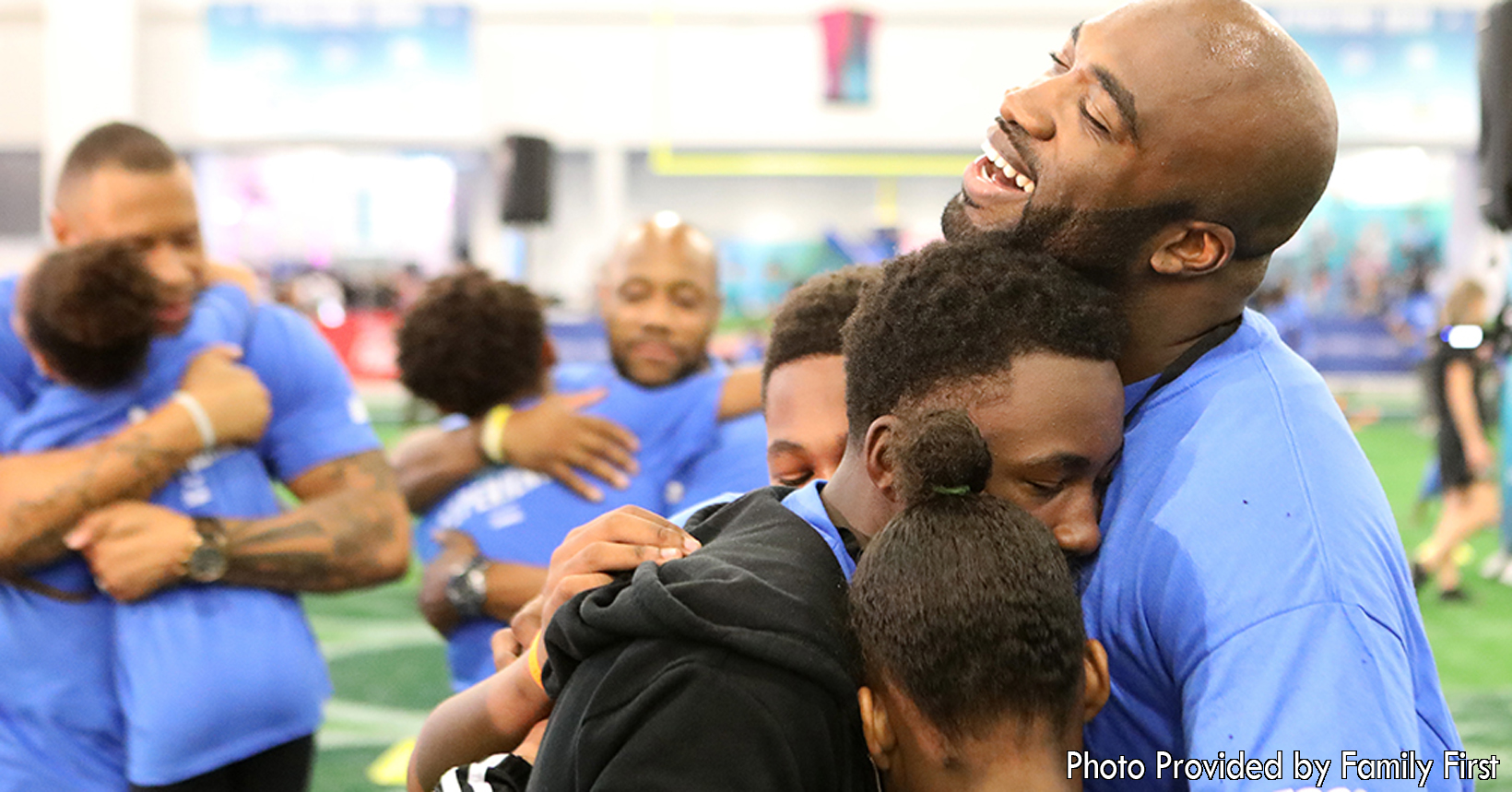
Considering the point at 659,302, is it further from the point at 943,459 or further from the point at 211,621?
the point at 943,459

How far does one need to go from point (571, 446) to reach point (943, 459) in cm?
191

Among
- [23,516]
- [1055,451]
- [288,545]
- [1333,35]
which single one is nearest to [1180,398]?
[1055,451]

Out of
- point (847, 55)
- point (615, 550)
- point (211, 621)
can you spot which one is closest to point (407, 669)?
point (211, 621)

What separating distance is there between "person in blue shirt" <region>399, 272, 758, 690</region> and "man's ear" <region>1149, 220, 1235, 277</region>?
5.88 feet

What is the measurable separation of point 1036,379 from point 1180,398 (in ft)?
0.63

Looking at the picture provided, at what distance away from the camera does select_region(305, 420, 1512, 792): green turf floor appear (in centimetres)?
501

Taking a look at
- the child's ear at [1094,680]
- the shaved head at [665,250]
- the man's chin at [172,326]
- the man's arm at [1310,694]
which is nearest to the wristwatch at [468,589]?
the man's chin at [172,326]

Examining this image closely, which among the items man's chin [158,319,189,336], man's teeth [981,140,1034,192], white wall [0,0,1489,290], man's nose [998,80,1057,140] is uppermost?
white wall [0,0,1489,290]

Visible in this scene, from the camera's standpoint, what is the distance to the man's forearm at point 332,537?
248cm

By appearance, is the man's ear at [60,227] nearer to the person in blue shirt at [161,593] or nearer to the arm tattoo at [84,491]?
the person in blue shirt at [161,593]

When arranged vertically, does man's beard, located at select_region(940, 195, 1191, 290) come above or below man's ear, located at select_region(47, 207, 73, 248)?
above

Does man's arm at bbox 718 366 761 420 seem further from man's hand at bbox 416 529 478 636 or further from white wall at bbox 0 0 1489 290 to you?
white wall at bbox 0 0 1489 290

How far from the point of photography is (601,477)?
302cm

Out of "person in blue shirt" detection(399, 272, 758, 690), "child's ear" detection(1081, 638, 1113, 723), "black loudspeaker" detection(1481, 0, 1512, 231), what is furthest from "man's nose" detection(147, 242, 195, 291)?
"black loudspeaker" detection(1481, 0, 1512, 231)
